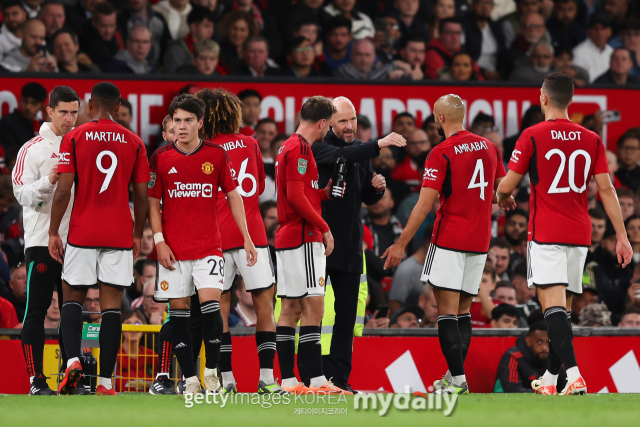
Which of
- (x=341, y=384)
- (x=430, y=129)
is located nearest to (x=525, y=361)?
(x=341, y=384)

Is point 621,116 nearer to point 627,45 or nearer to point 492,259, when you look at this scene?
point 627,45

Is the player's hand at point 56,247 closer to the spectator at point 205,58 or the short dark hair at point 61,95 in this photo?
the short dark hair at point 61,95

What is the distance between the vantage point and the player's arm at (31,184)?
650 cm

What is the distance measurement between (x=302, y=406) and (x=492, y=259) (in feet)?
19.0

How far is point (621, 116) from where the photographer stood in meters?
12.4

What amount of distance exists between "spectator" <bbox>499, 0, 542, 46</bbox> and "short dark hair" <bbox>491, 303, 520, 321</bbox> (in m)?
5.76

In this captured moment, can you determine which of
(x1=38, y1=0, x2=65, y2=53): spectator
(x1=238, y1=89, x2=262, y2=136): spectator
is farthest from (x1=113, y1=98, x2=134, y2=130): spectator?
(x1=38, y1=0, x2=65, y2=53): spectator

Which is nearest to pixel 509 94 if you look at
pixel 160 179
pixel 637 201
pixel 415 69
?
pixel 415 69

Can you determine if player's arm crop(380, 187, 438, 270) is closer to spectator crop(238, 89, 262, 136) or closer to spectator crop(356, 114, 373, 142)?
spectator crop(356, 114, 373, 142)

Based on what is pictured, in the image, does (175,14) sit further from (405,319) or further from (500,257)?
(405,319)

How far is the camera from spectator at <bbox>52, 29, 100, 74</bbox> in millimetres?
11320

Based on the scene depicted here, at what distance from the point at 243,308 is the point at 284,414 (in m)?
4.68

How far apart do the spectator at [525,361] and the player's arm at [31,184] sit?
4.70 meters

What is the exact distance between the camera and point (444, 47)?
13273 mm
